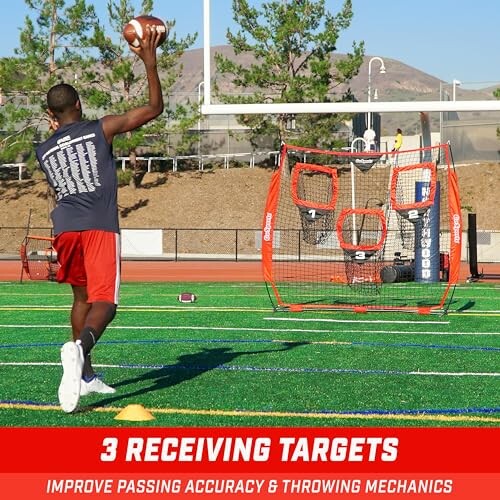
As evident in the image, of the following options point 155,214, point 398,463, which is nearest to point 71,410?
point 398,463

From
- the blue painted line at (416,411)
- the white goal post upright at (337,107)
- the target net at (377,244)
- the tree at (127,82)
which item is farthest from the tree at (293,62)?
the blue painted line at (416,411)

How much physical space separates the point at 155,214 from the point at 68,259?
3928cm

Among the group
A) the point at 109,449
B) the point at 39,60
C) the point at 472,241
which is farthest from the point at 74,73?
the point at 109,449

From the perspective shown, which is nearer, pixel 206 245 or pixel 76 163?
pixel 76 163

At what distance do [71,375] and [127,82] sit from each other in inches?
1565

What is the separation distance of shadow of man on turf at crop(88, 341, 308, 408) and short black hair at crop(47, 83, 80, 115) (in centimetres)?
178

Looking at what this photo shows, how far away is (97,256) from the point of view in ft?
21.4

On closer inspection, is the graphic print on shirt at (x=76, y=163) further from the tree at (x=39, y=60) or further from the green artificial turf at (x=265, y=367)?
the tree at (x=39, y=60)

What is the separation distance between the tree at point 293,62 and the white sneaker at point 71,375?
34.0m

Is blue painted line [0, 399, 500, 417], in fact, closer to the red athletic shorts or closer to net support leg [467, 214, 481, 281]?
the red athletic shorts

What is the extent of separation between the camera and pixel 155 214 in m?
45.8

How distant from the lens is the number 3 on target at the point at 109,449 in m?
4.70

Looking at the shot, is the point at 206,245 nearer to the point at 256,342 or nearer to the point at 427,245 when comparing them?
the point at 427,245

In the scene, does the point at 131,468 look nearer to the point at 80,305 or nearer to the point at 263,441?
the point at 263,441
